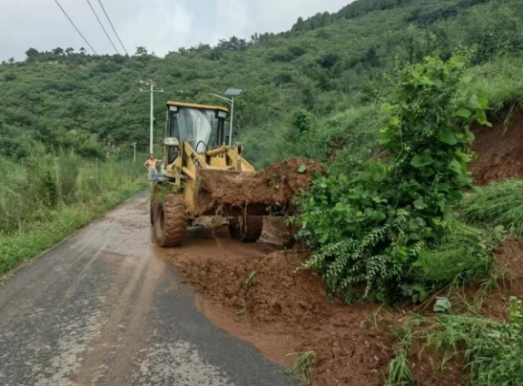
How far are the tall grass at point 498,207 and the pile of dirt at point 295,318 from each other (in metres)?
1.66

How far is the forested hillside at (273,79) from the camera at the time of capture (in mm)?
16297

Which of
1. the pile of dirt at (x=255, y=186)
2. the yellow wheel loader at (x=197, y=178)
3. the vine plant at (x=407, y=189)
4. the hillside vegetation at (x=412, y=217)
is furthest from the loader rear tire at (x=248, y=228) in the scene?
the vine plant at (x=407, y=189)

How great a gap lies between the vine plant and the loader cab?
18.3 ft

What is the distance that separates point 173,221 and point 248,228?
138 centimetres

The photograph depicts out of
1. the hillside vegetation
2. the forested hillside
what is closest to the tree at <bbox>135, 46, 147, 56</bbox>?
the forested hillside

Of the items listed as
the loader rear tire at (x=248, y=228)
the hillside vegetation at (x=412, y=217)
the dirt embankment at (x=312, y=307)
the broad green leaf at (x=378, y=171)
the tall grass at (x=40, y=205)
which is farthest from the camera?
the loader rear tire at (x=248, y=228)

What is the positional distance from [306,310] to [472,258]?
1688mm

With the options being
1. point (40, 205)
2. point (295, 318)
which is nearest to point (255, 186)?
point (295, 318)

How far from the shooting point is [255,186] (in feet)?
23.2

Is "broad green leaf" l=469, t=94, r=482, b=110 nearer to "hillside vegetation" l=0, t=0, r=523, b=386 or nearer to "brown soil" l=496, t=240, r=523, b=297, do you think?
"hillside vegetation" l=0, t=0, r=523, b=386

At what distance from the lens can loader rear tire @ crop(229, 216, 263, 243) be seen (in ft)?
26.4

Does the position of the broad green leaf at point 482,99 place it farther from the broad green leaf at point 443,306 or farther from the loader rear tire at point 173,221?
the loader rear tire at point 173,221

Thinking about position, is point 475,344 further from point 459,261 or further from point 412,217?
point 412,217

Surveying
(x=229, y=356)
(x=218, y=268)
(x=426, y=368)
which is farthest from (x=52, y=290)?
(x=426, y=368)
